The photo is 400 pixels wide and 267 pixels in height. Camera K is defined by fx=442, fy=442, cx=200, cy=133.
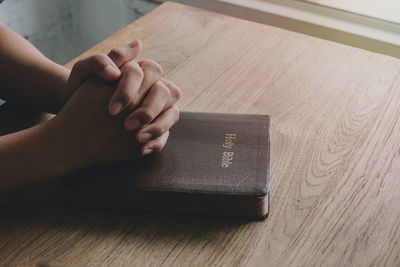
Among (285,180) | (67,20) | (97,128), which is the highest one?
(97,128)

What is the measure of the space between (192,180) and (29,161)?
244 millimetres

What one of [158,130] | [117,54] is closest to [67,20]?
[117,54]

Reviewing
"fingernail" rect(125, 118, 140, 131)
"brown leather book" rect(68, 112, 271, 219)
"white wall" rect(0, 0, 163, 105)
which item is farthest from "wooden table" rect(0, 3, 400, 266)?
"white wall" rect(0, 0, 163, 105)

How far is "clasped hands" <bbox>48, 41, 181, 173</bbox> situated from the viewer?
650mm

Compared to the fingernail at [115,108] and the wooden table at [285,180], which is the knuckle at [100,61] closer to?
the fingernail at [115,108]

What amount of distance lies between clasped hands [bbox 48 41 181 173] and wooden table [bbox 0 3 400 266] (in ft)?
0.30

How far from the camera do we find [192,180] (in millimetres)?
618

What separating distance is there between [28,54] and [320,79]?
1.93 ft

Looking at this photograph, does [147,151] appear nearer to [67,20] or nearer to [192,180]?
[192,180]

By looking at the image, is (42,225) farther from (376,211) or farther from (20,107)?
(376,211)

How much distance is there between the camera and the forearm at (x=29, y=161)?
644mm

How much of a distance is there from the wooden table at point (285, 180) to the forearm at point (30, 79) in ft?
0.70

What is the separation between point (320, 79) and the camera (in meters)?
0.93

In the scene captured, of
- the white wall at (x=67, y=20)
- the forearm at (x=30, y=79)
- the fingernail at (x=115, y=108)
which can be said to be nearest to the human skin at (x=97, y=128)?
the fingernail at (x=115, y=108)
